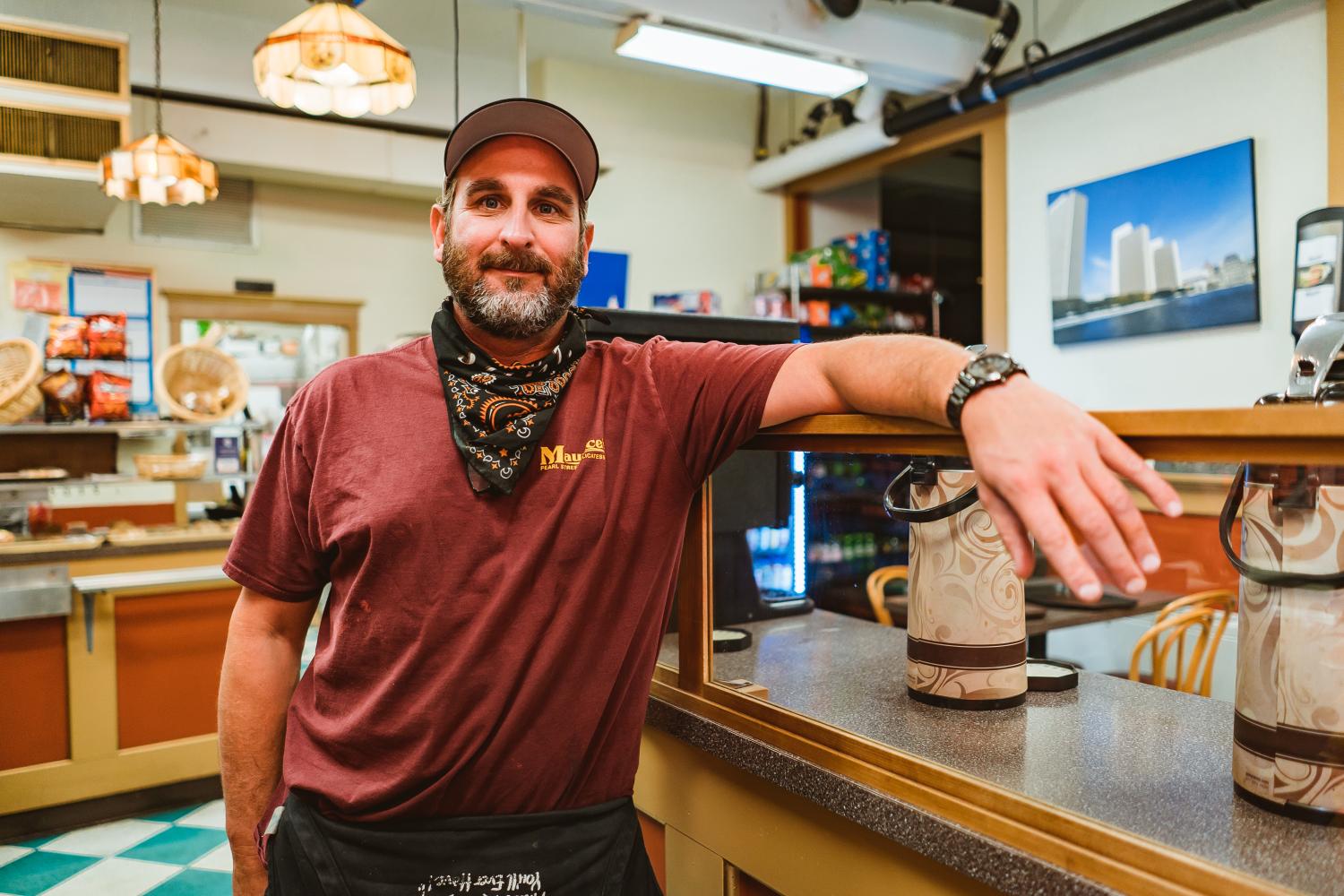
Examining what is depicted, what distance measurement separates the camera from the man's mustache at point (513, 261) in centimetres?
139

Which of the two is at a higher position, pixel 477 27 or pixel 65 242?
pixel 477 27

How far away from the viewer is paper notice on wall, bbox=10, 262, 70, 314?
18.1ft

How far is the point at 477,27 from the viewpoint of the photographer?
606 centimetres

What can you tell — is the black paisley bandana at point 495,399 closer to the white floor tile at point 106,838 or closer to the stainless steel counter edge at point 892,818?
the stainless steel counter edge at point 892,818

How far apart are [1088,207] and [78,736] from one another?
5.20 meters

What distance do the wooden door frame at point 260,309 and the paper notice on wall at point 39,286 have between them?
0.54 metres

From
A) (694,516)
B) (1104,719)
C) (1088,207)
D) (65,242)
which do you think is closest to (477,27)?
(65,242)

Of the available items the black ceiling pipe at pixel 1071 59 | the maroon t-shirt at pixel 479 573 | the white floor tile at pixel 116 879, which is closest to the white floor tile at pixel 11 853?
the white floor tile at pixel 116 879

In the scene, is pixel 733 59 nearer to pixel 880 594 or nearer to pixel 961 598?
pixel 880 594

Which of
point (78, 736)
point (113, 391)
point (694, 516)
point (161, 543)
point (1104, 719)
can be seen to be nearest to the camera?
point (1104, 719)

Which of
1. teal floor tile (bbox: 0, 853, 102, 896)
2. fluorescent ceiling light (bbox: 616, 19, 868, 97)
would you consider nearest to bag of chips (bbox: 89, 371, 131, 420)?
teal floor tile (bbox: 0, 853, 102, 896)

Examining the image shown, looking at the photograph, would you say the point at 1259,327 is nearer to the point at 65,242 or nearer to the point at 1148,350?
the point at 1148,350

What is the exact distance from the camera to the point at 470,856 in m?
1.22

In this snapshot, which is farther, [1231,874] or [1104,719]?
[1104,719]
